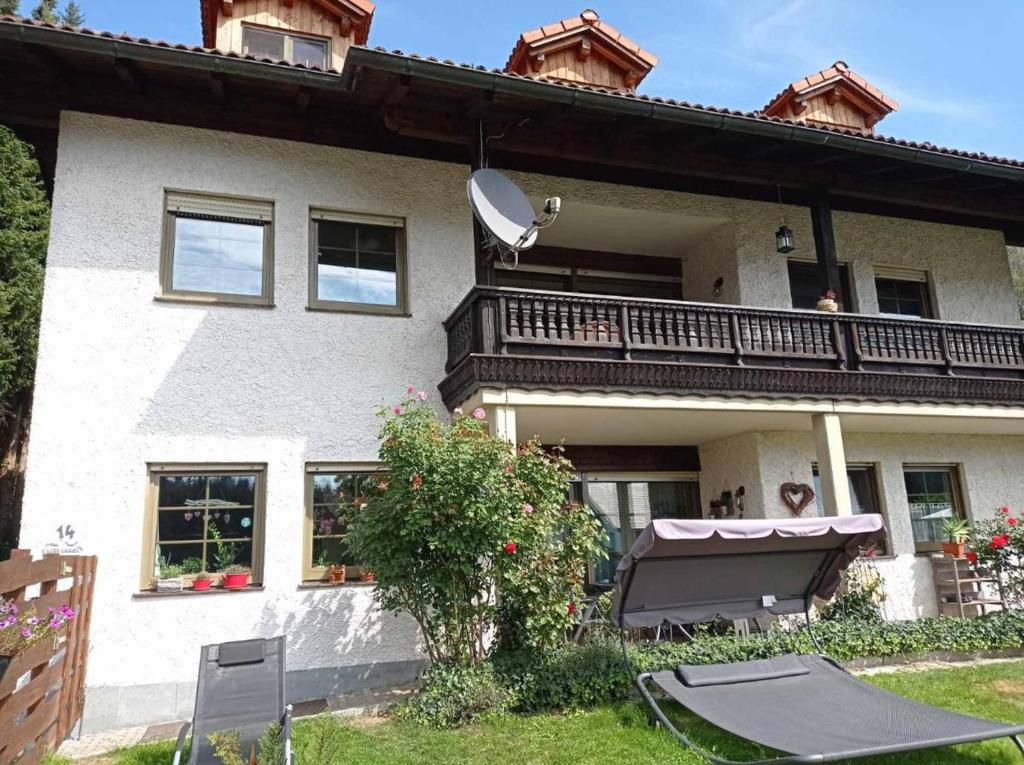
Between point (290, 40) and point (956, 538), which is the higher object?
point (290, 40)

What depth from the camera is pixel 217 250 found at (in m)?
8.86

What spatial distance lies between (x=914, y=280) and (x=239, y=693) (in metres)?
12.4

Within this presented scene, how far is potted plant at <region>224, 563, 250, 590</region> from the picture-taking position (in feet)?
25.6

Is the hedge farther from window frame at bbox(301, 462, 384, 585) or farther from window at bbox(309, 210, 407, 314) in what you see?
window at bbox(309, 210, 407, 314)

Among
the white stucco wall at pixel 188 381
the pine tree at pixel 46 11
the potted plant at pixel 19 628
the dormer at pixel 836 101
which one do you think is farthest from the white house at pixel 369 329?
the pine tree at pixel 46 11

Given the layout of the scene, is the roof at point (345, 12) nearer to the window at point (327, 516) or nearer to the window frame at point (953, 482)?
the window at point (327, 516)

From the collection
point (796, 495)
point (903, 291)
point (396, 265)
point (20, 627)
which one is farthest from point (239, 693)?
point (903, 291)

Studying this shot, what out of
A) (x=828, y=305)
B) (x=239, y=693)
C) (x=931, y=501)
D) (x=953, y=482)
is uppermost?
(x=828, y=305)

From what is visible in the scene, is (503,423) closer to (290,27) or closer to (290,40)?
(290,40)

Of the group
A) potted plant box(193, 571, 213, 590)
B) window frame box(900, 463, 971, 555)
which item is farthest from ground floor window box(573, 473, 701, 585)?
potted plant box(193, 571, 213, 590)

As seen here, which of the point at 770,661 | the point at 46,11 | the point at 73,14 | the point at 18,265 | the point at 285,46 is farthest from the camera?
the point at 73,14

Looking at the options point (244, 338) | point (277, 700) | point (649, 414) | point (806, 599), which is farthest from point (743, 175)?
point (277, 700)

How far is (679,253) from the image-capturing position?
13.0 metres

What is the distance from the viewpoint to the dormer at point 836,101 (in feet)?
44.0
